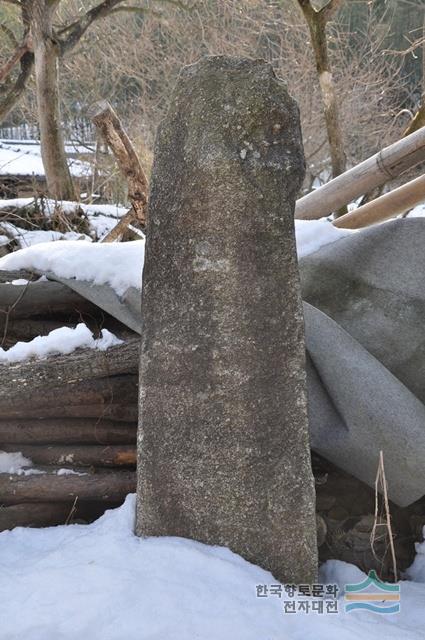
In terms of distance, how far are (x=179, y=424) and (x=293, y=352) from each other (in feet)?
1.36

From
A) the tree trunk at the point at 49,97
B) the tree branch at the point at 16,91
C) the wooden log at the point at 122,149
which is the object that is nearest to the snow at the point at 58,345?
the wooden log at the point at 122,149

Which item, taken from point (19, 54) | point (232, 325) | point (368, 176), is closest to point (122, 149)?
point (368, 176)

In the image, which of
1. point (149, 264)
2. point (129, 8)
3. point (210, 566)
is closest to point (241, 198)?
point (149, 264)

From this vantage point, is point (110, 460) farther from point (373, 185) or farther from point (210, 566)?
point (373, 185)

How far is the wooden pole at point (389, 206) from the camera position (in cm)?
360

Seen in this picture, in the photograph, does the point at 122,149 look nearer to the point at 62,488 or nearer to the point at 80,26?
the point at 62,488

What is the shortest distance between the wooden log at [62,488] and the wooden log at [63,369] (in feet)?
1.04

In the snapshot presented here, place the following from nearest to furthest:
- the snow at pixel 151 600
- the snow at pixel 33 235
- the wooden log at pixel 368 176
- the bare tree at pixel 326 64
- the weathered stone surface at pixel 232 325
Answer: the snow at pixel 151 600 → the weathered stone surface at pixel 232 325 → the wooden log at pixel 368 176 → the snow at pixel 33 235 → the bare tree at pixel 326 64

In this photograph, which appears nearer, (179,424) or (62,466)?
(179,424)

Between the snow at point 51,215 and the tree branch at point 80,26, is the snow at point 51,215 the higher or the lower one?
the lower one

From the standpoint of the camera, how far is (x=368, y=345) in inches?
110

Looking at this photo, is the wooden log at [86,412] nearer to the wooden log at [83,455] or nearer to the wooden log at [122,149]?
the wooden log at [83,455]

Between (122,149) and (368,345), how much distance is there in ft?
9.79

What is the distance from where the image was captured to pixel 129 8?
11.9 metres
